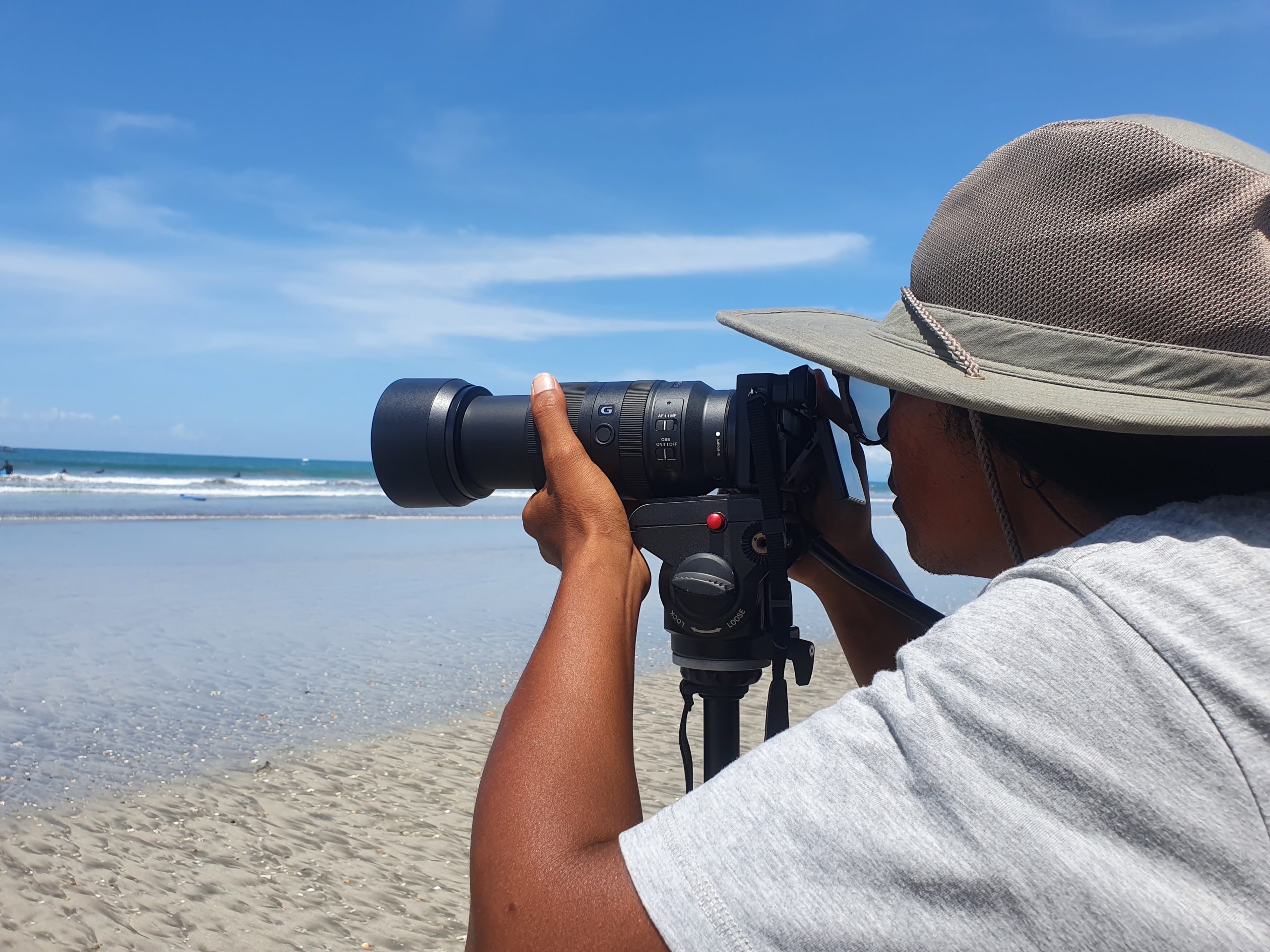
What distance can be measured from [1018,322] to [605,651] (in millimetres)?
460

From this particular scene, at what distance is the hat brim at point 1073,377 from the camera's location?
0.71 m

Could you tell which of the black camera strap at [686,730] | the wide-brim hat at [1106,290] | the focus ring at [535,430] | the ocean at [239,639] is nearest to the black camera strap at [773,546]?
the black camera strap at [686,730]

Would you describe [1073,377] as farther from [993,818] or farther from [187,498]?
[187,498]

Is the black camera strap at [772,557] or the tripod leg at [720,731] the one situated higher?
the black camera strap at [772,557]

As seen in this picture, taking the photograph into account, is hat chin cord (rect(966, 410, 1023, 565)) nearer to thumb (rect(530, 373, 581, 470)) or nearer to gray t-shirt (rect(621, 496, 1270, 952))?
gray t-shirt (rect(621, 496, 1270, 952))

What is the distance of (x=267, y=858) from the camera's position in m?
Result: 2.87

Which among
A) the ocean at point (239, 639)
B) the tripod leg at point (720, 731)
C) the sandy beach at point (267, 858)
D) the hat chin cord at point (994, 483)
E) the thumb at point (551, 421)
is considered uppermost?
the thumb at point (551, 421)

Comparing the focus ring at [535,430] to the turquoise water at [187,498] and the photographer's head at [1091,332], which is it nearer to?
the photographer's head at [1091,332]

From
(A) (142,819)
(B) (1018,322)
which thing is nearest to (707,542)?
(B) (1018,322)

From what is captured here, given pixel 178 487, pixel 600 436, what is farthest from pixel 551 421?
pixel 178 487

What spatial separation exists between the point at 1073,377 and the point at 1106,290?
73 millimetres

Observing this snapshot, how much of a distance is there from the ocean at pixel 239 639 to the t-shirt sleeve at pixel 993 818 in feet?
10.6

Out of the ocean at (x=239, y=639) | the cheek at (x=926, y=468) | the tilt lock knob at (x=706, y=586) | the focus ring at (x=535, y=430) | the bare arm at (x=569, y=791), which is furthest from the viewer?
the ocean at (x=239, y=639)

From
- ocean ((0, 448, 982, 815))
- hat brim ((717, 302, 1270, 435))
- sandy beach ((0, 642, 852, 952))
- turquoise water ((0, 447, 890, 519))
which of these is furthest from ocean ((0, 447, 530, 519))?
hat brim ((717, 302, 1270, 435))
